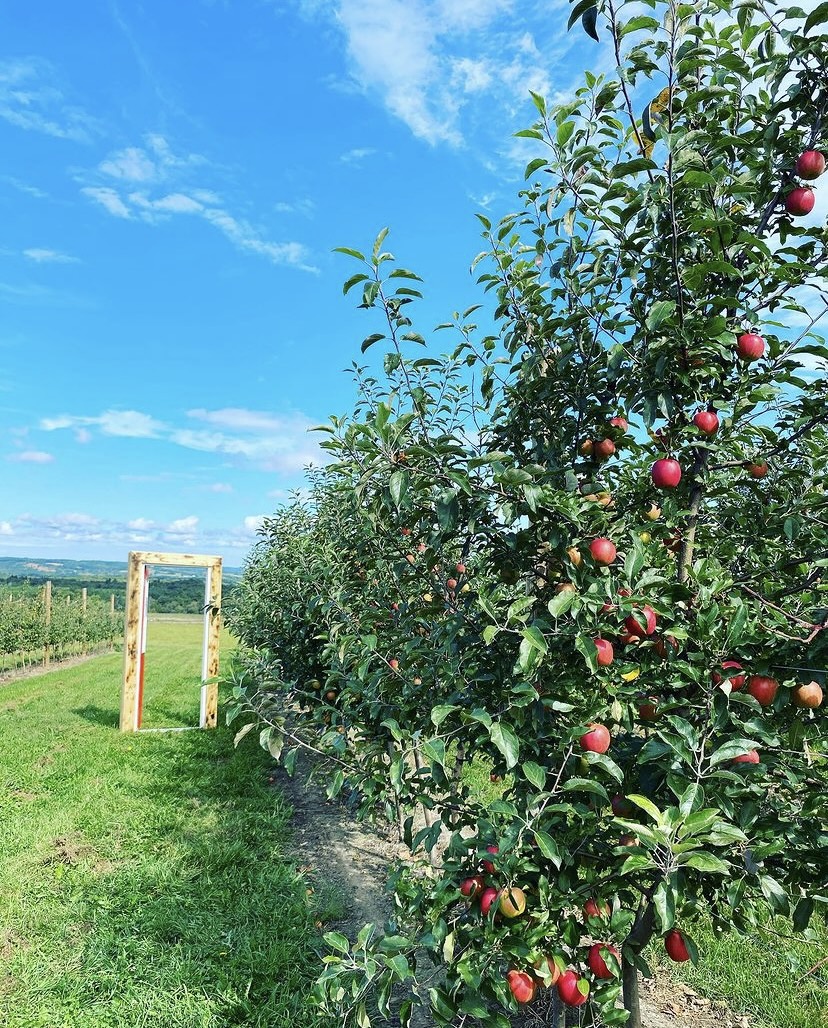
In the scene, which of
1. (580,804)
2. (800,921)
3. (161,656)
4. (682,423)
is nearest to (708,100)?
(682,423)

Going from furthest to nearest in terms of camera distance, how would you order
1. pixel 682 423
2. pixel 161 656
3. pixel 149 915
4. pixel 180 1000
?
pixel 161 656
pixel 149 915
pixel 180 1000
pixel 682 423

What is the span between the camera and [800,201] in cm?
179

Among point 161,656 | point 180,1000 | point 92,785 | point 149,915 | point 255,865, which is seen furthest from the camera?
point 161,656

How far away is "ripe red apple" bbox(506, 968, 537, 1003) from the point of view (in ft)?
Answer: 5.37

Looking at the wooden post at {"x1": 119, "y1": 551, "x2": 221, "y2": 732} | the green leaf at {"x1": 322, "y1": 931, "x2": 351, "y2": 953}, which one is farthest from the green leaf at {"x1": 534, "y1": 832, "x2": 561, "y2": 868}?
the wooden post at {"x1": 119, "y1": 551, "x2": 221, "y2": 732}

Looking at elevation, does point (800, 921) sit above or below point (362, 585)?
below

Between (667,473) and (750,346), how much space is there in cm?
43

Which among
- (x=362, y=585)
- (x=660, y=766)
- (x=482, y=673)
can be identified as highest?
(x=362, y=585)

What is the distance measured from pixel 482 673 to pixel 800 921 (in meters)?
0.98

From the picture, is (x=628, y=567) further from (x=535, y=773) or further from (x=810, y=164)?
(x=810, y=164)

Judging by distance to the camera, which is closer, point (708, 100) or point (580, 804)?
point (580, 804)

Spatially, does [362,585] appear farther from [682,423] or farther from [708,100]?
[708,100]

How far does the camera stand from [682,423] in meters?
1.93

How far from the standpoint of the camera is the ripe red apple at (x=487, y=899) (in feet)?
5.42
